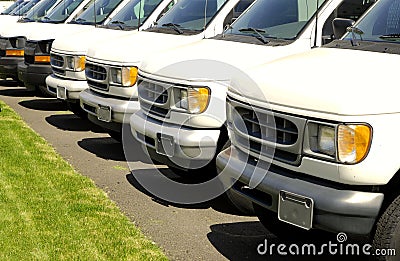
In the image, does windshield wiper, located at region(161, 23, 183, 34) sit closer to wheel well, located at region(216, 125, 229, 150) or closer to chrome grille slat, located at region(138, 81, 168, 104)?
chrome grille slat, located at region(138, 81, 168, 104)

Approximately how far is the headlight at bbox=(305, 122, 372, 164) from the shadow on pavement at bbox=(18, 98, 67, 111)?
342 inches

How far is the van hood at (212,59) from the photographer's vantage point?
19.9 ft

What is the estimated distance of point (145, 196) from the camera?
22.3 ft

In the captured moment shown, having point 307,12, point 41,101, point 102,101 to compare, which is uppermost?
point 307,12

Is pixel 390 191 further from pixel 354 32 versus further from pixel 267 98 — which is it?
pixel 354 32

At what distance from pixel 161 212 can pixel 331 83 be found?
8.73ft

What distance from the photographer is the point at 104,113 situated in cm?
787

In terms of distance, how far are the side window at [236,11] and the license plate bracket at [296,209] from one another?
432 centimetres

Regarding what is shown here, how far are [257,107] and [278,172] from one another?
0.48 m

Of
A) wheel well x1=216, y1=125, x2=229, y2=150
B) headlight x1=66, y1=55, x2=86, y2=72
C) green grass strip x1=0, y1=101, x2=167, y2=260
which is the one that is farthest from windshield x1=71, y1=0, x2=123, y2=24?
wheel well x1=216, y1=125, x2=229, y2=150

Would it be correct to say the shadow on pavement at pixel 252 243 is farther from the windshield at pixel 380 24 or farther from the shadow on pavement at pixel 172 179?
the windshield at pixel 380 24

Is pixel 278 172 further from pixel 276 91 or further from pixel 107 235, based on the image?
pixel 107 235

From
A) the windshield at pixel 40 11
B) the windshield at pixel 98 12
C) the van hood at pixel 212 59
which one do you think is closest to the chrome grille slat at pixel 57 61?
the windshield at pixel 98 12

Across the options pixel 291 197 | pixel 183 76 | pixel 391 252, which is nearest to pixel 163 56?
pixel 183 76
